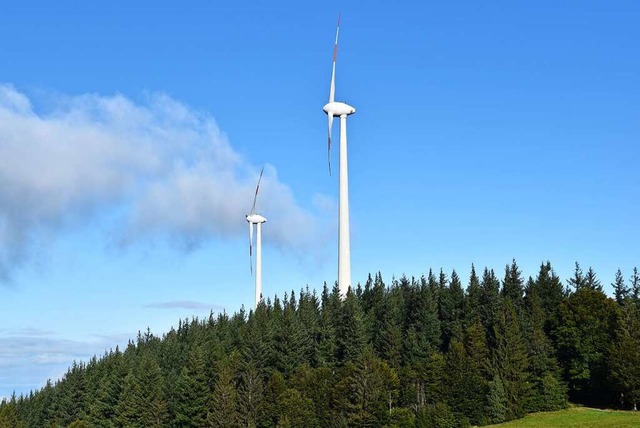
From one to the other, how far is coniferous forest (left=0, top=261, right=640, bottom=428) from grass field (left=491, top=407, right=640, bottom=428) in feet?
13.9

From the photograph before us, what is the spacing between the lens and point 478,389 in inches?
5281

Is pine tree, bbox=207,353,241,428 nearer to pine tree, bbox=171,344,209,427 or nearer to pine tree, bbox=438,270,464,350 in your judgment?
pine tree, bbox=171,344,209,427

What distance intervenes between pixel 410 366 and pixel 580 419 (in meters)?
33.3

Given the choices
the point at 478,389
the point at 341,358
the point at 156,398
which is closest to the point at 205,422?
the point at 156,398

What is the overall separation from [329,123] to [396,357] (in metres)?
48.3

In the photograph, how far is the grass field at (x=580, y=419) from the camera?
11744 cm

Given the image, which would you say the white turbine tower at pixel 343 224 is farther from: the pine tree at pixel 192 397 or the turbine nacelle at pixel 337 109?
the pine tree at pixel 192 397

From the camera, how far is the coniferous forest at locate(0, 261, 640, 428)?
439ft

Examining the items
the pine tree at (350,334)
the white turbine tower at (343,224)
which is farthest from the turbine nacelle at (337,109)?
the pine tree at (350,334)

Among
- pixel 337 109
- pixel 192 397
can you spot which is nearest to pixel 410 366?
pixel 192 397

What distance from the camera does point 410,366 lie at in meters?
149

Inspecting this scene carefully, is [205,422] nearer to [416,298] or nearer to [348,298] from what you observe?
[348,298]

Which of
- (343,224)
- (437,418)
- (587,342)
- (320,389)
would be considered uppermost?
(343,224)

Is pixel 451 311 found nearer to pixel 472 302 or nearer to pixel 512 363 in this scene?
pixel 472 302
